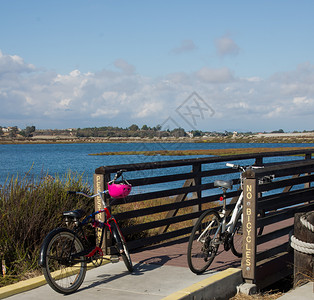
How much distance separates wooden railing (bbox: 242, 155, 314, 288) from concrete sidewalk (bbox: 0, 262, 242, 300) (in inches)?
14.1

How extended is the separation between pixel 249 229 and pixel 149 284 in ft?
4.44

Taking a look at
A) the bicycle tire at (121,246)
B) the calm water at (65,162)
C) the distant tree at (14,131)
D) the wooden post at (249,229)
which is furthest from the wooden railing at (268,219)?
the distant tree at (14,131)

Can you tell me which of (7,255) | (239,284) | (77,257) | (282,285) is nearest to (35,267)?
(7,255)

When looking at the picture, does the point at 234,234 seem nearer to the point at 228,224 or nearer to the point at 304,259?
the point at 228,224

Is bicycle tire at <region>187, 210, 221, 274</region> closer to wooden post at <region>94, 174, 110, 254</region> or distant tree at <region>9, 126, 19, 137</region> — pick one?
wooden post at <region>94, 174, 110, 254</region>

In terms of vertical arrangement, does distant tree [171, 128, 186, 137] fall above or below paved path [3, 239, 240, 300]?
above

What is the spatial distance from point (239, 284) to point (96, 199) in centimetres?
219

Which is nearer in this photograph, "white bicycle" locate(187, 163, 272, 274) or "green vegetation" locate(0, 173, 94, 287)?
"white bicycle" locate(187, 163, 272, 274)

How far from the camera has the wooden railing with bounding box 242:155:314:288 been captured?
547cm

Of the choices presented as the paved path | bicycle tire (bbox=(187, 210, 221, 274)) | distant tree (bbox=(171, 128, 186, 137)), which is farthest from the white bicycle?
distant tree (bbox=(171, 128, 186, 137))

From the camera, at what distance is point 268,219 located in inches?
238

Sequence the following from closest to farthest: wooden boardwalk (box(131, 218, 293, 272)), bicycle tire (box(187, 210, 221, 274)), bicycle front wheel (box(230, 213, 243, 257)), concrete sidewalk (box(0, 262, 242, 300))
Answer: concrete sidewalk (box(0, 262, 242, 300)), bicycle tire (box(187, 210, 221, 274)), wooden boardwalk (box(131, 218, 293, 272)), bicycle front wheel (box(230, 213, 243, 257))

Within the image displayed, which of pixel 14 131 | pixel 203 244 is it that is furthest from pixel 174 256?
pixel 14 131


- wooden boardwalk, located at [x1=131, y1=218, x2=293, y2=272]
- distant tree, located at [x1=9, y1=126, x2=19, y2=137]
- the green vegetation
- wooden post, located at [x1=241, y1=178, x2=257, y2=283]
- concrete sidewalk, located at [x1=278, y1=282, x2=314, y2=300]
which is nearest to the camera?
concrete sidewalk, located at [x1=278, y1=282, x2=314, y2=300]
